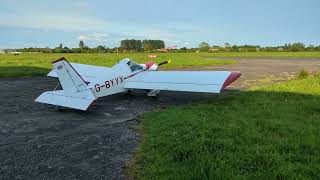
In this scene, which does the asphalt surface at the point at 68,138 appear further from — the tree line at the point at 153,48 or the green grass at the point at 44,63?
the tree line at the point at 153,48

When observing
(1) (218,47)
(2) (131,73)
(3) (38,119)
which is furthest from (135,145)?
(1) (218,47)

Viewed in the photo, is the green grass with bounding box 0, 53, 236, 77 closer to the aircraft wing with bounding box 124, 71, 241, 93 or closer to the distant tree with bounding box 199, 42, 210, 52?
the aircraft wing with bounding box 124, 71, 241, 93

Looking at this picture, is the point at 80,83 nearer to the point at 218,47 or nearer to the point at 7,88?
the point at 7,88

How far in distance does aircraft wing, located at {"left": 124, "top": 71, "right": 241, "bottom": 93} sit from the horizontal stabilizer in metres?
3.67

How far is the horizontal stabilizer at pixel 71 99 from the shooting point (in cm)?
1303

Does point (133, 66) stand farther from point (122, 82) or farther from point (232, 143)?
point (232, 143)

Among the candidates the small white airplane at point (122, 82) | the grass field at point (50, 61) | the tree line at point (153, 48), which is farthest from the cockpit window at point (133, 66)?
the tree line at point (153, 48)

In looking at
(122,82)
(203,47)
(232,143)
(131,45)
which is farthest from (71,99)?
(203,47)

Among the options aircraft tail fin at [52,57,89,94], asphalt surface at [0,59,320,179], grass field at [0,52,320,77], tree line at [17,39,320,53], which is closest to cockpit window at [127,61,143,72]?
asphalt surface at [0,59,320,179]

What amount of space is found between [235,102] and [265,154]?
24.3 ft

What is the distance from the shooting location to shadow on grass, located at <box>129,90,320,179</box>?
22.5ft

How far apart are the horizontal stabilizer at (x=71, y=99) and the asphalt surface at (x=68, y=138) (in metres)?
0.38

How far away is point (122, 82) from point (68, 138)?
293 inches

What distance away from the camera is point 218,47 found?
514 ft
